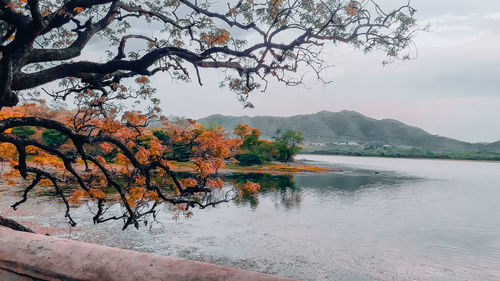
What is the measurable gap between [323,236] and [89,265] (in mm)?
20038

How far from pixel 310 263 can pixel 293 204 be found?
15.6 metres

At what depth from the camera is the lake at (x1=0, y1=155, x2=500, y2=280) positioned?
16.2 meters

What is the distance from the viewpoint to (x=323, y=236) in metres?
21.3

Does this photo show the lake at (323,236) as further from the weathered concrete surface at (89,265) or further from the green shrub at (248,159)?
the green shrub at (248,159)

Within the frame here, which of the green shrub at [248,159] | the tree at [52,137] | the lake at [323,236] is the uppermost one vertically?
the tree at [52,137]

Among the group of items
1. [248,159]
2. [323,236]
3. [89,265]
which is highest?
[89,265]

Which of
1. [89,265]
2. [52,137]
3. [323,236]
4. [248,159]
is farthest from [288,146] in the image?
[89,265]

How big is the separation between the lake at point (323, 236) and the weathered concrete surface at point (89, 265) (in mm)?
11478

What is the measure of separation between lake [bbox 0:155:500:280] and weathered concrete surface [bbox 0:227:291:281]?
37.7 feet

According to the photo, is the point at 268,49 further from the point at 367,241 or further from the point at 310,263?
the point at 367,241

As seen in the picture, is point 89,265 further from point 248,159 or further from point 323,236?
point 248,159

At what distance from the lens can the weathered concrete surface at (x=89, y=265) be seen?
8.30ft

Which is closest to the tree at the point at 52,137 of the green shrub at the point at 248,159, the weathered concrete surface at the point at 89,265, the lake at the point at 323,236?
the lake at the point at 323,236

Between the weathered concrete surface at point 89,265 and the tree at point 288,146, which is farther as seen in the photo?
the tree at point 288,146
